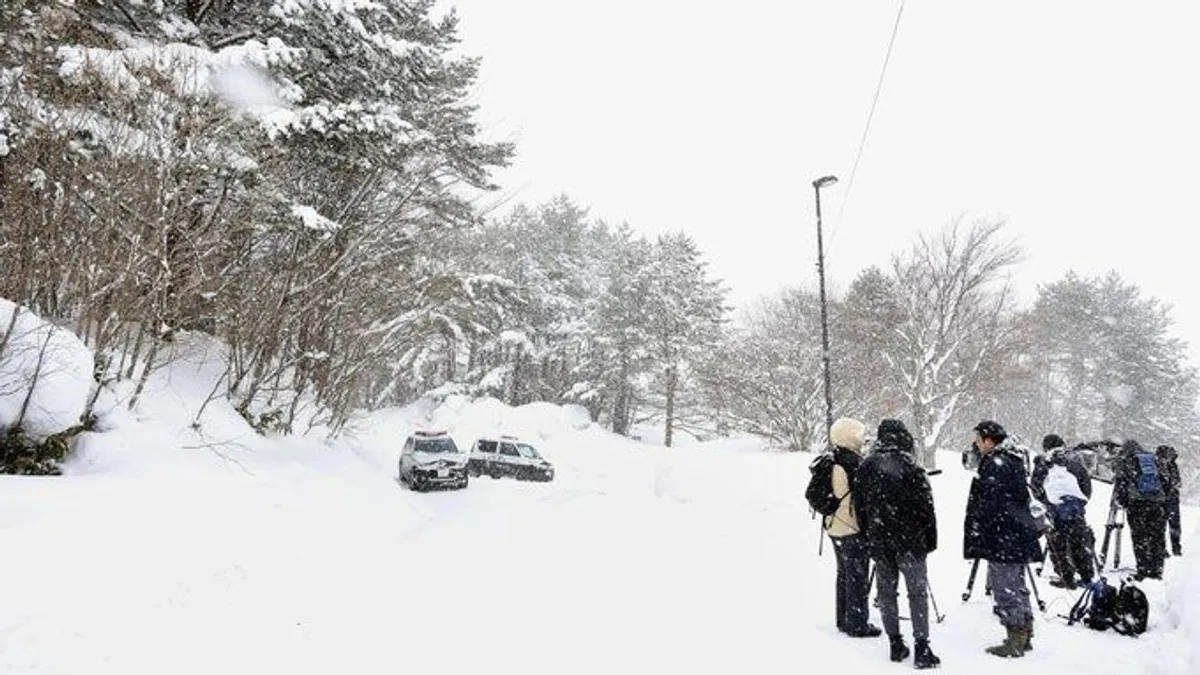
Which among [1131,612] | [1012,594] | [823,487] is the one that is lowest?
[1131,612]

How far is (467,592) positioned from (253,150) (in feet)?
26.9

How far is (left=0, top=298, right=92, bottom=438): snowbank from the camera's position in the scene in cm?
782

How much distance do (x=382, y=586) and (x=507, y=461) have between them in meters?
15.6

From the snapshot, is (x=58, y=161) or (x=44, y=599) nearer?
(x=44, y=599)

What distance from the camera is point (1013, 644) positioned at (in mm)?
5215

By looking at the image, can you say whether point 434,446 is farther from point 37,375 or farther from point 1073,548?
point 1073,548

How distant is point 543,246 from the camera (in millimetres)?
49500

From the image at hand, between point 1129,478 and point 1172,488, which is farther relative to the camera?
point 1172,488

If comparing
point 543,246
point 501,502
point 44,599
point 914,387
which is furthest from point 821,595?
point 543,246

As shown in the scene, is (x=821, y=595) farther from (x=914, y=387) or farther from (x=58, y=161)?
(x=914, y=387)

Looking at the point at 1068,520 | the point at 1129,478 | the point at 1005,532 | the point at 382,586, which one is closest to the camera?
the point at 1005,532

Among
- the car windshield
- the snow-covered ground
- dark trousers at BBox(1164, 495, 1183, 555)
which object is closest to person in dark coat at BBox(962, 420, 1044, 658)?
the snow-covered ground

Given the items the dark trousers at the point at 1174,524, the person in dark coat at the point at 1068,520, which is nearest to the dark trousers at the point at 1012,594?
the person in dark coat at the point at 1068,520

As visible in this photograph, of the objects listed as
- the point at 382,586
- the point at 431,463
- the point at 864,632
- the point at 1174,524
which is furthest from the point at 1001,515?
the point at 431,463
